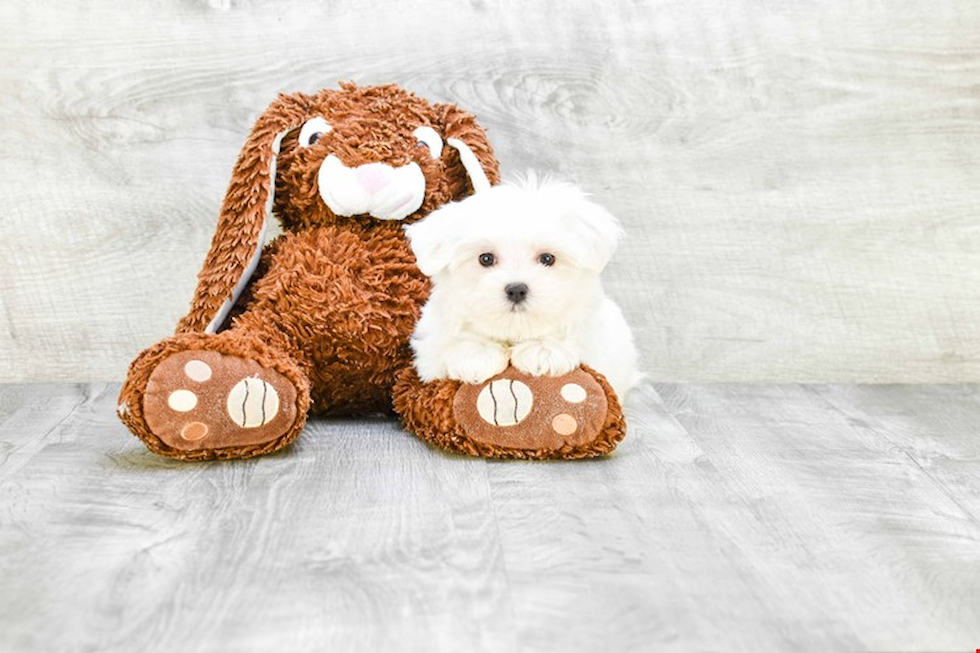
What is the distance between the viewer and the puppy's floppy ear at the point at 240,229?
157 cm

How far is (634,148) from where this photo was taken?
1.97 metres

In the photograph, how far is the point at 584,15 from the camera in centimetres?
195

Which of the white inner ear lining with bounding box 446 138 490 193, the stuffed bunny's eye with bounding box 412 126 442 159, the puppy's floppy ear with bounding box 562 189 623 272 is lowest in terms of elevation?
the puppy's floppy ear with bounding box 562 189 623 272

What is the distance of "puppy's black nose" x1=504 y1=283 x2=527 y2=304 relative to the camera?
1.36 m

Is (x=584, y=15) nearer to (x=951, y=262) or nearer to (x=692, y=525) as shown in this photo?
(x=951, y=262)

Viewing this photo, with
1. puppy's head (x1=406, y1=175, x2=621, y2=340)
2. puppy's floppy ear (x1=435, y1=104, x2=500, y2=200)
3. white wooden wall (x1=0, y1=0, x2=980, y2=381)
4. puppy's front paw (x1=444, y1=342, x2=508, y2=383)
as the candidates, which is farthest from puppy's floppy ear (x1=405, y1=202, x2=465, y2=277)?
white wooden wall (x1=0, y1=0, x2=980, y2=381)

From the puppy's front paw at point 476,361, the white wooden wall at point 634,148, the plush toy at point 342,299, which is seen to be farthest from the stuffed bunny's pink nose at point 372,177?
the white wooden wall at point 634,148

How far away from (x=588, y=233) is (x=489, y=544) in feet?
1.44

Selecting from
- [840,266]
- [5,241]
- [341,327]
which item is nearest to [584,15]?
[840,266]

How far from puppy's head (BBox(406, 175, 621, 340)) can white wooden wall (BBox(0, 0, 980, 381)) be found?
1.92 ft

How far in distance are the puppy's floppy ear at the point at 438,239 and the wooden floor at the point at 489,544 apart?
0.82ft

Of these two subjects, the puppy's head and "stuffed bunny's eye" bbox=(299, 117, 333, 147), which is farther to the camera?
"stuffed bunny's eye" bbox=(299, 117, 333, 147)

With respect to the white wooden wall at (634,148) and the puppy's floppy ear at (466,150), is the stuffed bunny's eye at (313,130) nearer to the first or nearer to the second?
the puppy's floppy ear at (466,150)

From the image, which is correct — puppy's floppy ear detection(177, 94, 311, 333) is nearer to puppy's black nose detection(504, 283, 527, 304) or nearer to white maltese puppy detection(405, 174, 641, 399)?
white maltese puppy detection(405, 174, 641, 399)
